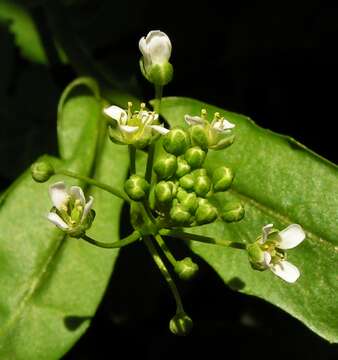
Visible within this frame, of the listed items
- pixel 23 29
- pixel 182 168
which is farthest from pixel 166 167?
pixel 23 29

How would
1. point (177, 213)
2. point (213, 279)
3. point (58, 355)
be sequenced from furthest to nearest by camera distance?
point (213, 279)
point (58, 355)
point (177, 213)

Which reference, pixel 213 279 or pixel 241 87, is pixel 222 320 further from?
pixel 241 87

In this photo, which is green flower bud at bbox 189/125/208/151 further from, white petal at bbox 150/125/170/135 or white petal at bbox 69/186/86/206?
white petal at bbox 69/186/86/206

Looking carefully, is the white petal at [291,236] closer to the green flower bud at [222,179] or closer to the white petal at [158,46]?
the green flower bud at [222,179]

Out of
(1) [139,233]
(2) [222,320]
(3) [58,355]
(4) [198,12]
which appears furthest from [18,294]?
(4) [198,12]

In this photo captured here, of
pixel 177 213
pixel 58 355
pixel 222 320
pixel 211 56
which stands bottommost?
pixel 222 320

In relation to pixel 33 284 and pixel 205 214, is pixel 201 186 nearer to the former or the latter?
pixel 205 214
